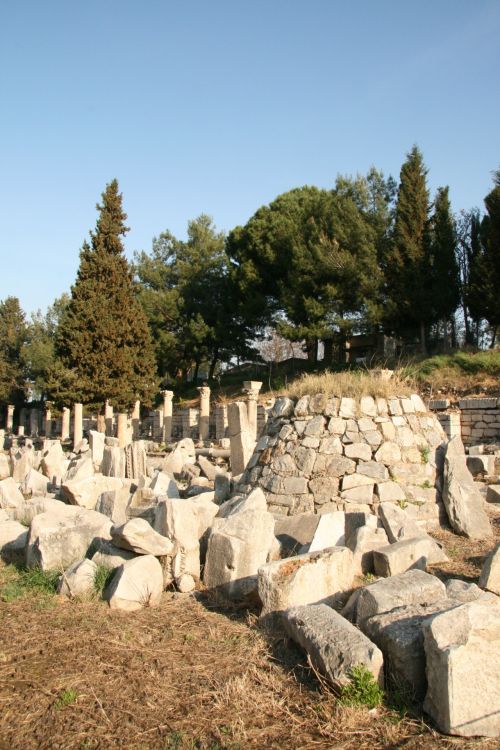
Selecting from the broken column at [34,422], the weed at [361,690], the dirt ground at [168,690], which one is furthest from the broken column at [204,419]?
the weed at [361,690]

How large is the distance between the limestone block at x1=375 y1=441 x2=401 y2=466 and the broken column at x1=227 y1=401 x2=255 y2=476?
19.3 feet

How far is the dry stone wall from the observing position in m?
7.24

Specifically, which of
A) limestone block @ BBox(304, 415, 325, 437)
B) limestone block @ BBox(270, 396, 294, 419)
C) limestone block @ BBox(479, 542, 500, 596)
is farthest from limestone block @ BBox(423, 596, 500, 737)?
limestone block @ BBox(270, 396, 294, 419)

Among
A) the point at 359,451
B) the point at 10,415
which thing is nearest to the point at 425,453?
the point at 359,451

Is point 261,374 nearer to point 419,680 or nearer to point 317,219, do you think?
point 317,219

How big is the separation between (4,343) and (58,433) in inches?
566

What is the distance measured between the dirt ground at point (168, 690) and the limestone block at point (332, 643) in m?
0.12

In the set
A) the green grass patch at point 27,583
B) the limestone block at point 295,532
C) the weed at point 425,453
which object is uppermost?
the weed at point 425,453

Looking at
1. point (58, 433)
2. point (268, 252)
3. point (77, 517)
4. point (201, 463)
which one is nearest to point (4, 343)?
point (58, 433)

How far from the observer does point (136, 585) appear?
15.4 ft

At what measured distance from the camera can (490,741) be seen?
9.12ft

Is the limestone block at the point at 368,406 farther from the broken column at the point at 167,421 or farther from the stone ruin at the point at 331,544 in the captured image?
the broken column at the point at 167,421

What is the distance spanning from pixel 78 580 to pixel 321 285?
28.1m

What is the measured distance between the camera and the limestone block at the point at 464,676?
281 centimetres
